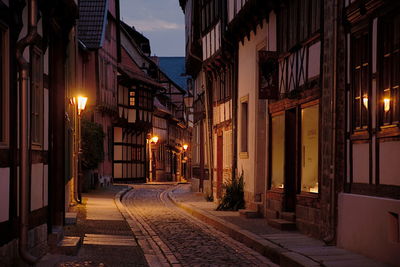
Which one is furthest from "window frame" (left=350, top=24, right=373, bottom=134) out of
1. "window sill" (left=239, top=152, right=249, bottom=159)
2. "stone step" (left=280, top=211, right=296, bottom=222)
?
"window sill" (left=239, top=152, right=249, bottom=159)

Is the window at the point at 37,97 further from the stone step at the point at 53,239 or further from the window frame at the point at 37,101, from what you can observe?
the stone step at the point at 53,239

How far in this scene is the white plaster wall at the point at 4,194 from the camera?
7.83 m

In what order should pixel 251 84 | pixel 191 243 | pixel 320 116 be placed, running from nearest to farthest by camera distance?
pixel 320 116 < pixel 191 243 < pixel 251 84

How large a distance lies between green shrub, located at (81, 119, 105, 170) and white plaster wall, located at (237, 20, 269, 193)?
10505 millimetres

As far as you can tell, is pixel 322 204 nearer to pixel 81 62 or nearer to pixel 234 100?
pixel 234 100

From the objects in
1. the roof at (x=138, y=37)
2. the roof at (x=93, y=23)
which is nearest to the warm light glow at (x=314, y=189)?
the roof at (x=93, y=23)

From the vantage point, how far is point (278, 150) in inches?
648

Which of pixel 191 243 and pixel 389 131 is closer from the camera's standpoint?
pixel 389 131

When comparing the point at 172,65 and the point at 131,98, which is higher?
the point at 172,65

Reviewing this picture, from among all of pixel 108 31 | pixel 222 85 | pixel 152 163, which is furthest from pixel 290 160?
pixel 152 163

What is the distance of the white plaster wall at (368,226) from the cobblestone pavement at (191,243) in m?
1.34

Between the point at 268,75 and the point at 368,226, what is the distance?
6774 mm

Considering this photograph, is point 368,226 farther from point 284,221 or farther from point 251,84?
point 251,84

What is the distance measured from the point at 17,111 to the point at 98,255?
3.37 meters
